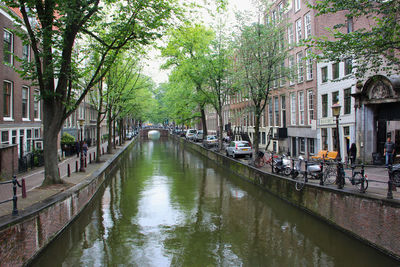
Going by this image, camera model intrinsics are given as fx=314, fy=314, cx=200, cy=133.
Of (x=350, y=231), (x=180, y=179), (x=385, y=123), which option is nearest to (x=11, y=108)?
(x=180, y=179)

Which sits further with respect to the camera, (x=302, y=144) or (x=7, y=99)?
(x=302, y=144)

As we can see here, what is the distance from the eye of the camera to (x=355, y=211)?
396 inches

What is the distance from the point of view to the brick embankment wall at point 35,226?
7305mm

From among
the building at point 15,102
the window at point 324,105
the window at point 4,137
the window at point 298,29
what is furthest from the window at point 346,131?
the window at point 4,137

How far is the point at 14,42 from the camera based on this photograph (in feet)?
65.1

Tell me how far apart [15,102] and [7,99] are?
0.76 metres

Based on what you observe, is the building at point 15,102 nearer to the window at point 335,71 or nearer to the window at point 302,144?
the window at point 335,71

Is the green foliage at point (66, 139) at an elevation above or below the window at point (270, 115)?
below

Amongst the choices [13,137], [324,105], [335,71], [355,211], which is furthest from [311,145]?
[13,137]

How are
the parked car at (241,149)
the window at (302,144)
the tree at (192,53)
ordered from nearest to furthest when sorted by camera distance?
the parked car at (241,149) < the window at (302,144) < the tree at (192,53)

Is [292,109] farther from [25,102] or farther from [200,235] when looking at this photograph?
[25,102]

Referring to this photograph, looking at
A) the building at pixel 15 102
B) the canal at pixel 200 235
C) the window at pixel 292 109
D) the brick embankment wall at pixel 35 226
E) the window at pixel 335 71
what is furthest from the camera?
the window at pixel 292 109

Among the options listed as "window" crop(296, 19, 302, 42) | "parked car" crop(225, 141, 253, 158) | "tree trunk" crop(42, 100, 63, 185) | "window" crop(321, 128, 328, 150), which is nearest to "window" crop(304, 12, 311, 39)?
"window" crop(296, 19, 302, 42)

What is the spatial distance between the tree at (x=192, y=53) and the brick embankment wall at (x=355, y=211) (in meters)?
18.9
